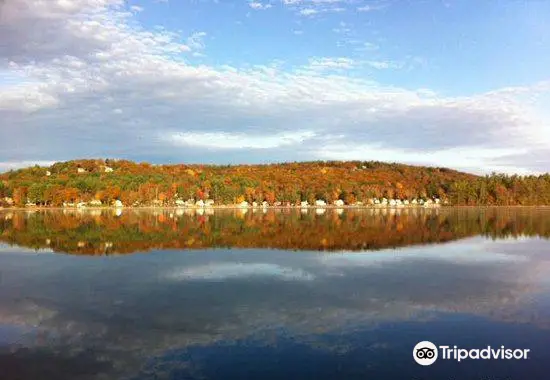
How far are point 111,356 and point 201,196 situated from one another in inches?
4978

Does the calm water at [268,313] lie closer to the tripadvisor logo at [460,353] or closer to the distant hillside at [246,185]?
the tripadvisor logo at [460,353]

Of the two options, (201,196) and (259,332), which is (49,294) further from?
(201,196)

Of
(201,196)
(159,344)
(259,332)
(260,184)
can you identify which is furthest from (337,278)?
(260,184)

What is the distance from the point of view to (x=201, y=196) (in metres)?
138

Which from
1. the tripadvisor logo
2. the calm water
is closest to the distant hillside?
the calm water

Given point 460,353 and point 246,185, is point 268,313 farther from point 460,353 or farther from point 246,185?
point 246,185

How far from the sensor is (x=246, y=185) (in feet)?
479

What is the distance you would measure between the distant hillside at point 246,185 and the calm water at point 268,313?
100 metres

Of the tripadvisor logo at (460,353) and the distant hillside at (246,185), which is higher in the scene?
the distant hillside at (246,185)

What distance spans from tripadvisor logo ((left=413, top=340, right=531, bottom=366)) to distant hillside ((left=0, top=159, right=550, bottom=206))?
122 m

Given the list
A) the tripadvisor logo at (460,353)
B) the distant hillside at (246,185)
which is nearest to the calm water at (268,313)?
the tripadvisor logo at (460,353)

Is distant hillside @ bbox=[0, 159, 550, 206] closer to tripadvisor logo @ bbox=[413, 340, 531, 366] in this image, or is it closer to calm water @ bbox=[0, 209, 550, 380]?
calm water @ bbox=[0, 209, 550, 380]

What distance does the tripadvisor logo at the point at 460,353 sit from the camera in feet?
39.4

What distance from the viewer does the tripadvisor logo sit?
39.4ft
